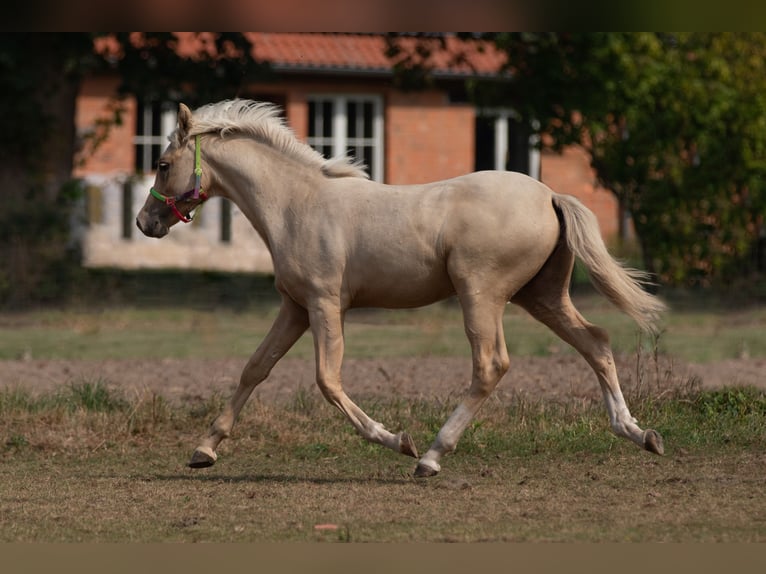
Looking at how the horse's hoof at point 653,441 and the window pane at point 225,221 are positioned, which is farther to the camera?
the window pane at point 225,221

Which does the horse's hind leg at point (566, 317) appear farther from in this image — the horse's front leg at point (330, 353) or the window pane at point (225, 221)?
the window pane at point (225, 221)

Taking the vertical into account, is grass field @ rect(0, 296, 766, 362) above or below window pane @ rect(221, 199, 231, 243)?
below

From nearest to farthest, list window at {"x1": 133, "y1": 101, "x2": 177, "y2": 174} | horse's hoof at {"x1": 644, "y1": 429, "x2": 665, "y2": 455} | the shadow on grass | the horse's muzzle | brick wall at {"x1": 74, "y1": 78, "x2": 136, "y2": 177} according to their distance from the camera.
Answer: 1. horse's hoof at {"x1": 644, "y1": 429, "x2": 665, "y2": 455}
2. the shadow on grass
3. the horse's muzzle
4. brick wall at {"x1": 74, "y1": 78, "x2": 136, "y2": 177}
5. window at {"x1": 133, "y1": 101, "x2": 177, "y2": 174}

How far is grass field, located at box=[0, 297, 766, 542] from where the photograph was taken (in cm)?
643

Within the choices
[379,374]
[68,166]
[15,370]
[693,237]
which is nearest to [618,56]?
[693,237]

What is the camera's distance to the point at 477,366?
757 cm

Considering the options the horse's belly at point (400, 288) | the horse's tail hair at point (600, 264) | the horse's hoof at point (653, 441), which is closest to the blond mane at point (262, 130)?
the horse's belly at point (400, 288)

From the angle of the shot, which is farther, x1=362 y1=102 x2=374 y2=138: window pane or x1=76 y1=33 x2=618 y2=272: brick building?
x1=362 y1=102 x2=374 y2=138: window pane

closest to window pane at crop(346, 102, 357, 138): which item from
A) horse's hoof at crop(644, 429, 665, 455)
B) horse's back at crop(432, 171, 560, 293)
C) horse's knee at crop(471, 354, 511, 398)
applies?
horse's back at crop(432, 171, 560, 293)

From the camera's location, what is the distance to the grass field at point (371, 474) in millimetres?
6426

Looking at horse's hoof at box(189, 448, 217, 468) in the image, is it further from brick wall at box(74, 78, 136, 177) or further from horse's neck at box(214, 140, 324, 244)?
brick wall at box(74, 78, 136, 177)

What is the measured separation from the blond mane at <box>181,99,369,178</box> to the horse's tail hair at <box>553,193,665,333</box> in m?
1.36

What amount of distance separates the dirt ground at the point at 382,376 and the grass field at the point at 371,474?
1.78ft

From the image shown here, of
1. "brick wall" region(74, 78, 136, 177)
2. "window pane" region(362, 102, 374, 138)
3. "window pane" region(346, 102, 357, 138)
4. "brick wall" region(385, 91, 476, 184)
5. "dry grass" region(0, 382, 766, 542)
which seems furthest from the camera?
"window pane" region(362, 102, 374, 138)
